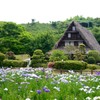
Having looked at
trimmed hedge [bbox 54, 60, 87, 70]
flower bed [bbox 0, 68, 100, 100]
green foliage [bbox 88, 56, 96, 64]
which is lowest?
green foliage [bbox 88, 56, 96, 64]

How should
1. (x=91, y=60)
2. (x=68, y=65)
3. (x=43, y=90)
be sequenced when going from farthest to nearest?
(x=91, y=60) < (x=68, y=65) < (x=43, y=90)

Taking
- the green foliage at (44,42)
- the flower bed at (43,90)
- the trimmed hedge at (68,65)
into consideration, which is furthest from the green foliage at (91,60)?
the flower bed at (43,90)

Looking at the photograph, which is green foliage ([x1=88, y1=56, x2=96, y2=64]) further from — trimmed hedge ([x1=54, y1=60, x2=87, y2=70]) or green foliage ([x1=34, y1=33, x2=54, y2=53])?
green foliage ([x1=34, y1=33, x2=54, y2=53])

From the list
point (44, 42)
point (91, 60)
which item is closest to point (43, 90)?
point (91, 60)

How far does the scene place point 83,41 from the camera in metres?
48.9

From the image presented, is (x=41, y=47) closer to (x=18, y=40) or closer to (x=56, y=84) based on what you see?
(x=18, y=40)

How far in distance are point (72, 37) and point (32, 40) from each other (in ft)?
22.3

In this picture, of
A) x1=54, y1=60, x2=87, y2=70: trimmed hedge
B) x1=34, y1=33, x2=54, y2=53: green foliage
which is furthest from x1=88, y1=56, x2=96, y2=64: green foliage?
x1=34, y1=33, x2=54, y2=53: green foliage

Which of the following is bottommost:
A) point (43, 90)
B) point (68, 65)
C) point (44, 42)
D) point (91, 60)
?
point (91, 60)

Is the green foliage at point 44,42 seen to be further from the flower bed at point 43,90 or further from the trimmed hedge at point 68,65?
the flower bed at point 43,90

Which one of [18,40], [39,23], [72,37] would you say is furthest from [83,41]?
[39,23]

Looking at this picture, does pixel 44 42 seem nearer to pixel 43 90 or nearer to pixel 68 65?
pixel 68 65

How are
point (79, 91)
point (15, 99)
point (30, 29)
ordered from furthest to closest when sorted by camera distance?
1. point (30, 29)
2. point (79, 91)
3. point (15, 99)

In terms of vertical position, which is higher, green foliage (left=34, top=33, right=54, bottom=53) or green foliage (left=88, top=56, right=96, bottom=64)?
green foliage (left=34, top=33, right=54, bottom=53)
